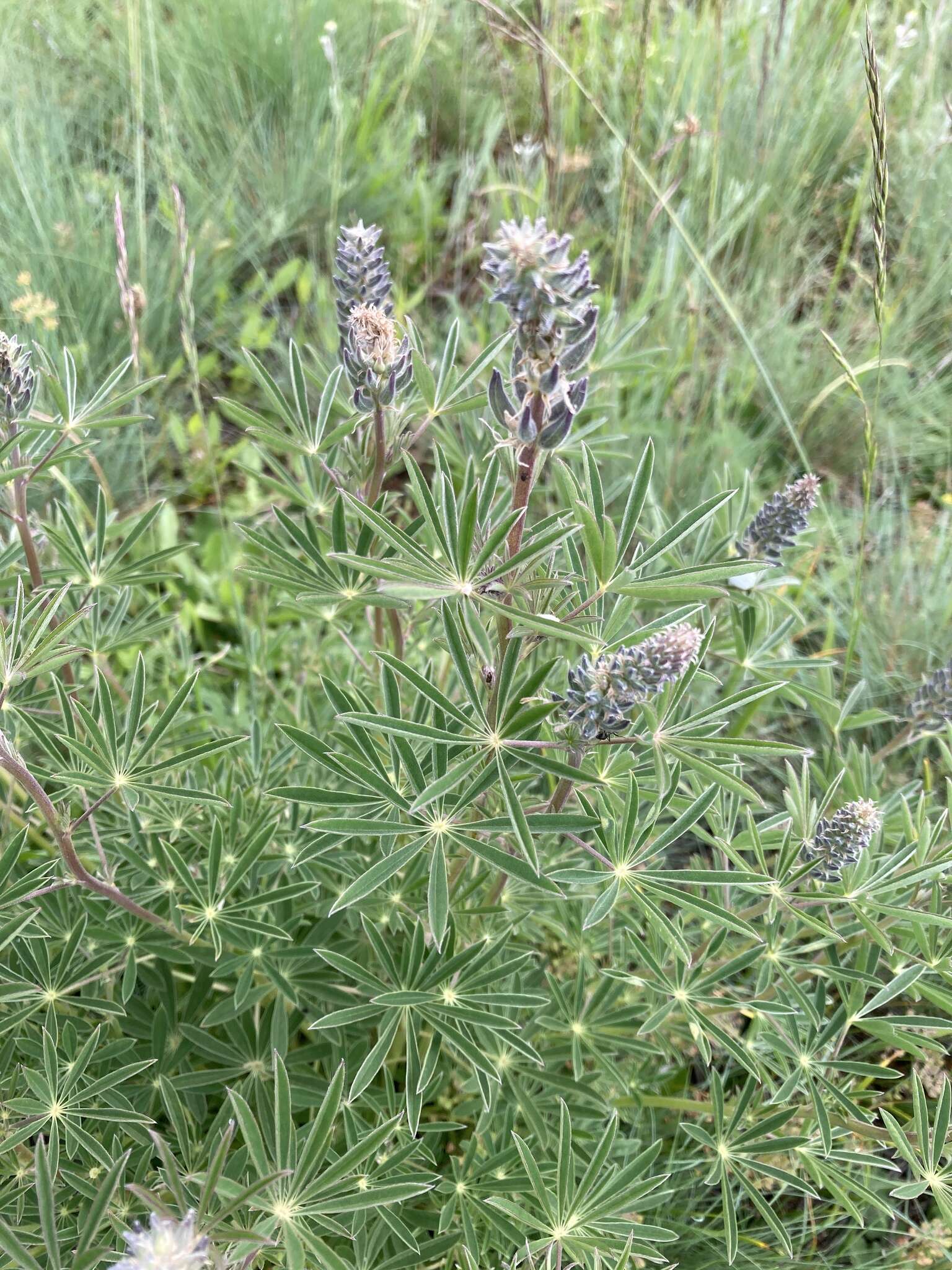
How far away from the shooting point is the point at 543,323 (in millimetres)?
1085

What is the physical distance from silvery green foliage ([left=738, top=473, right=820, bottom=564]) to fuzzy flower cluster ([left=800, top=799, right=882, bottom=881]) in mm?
449

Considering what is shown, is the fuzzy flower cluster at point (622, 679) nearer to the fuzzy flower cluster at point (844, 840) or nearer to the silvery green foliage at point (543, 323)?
the silvery green foliage at point (543, 323)

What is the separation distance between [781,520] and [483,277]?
2.47m

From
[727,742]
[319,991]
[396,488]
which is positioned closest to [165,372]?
[396,488]

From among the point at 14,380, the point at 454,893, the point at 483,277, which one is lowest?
the point at 454,893

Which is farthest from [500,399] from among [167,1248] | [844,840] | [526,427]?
[167,1248]

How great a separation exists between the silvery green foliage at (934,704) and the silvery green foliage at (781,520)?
16.1 inches

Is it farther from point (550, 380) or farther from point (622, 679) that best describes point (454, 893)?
point (550, 380)

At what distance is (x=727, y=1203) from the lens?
155cm

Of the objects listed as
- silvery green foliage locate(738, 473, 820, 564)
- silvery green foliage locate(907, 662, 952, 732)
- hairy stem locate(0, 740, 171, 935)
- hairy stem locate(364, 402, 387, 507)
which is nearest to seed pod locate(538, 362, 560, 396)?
hairy stem locate(364, 402, 387, 507)

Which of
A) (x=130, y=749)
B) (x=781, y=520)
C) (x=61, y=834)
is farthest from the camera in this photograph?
(x=781, y=520)

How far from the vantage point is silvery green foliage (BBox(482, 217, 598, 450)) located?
41.2 inches

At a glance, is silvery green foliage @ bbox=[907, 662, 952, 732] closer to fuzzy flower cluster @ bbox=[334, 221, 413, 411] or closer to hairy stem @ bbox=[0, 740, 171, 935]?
fuzzy flower cluster @ bbox=[334, 221, 413, 411]

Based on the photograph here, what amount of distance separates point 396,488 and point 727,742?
7.75ft
